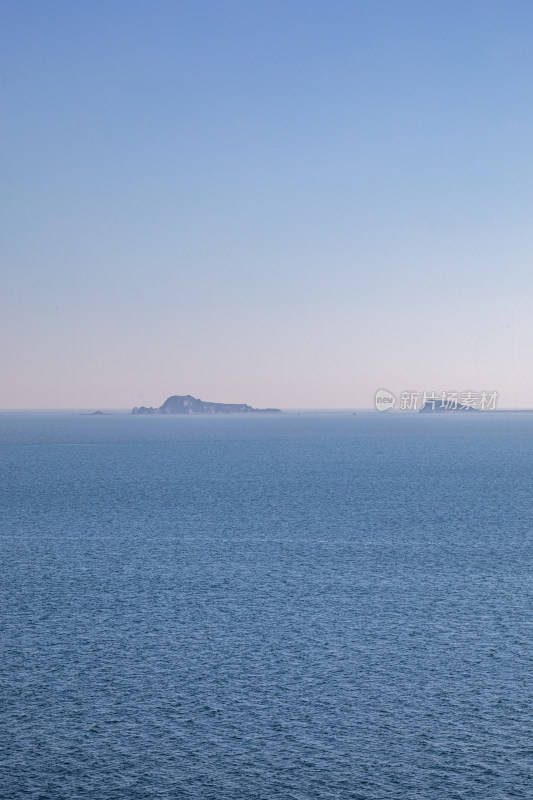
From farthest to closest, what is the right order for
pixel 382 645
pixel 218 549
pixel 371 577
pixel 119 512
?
pixel 119 512
pixel 218 549
pixel 371 577
pixel 382 645

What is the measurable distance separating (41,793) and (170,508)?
36.6 metres

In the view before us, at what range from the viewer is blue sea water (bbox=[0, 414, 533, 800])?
12750mm

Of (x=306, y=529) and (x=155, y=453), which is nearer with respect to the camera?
(x=306, y=529)

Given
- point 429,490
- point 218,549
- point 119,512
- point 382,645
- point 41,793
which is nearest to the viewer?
point 41,793

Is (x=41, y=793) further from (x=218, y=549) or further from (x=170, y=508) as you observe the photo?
(x=170, y=508)

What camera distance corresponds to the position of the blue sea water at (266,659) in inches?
502

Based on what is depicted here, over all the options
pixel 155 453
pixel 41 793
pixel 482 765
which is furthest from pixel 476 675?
pixel 155 453

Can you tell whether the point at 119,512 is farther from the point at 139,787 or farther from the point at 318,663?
the point at 139,787

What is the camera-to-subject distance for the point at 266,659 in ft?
59.7

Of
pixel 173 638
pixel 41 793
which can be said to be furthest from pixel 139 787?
pixel 173 638

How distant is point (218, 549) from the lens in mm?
33188

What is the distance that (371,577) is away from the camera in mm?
27266

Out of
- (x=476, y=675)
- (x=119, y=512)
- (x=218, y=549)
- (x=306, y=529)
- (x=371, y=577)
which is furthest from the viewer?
(x=119, y=512)

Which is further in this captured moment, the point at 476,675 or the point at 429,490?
the point at 429,490
